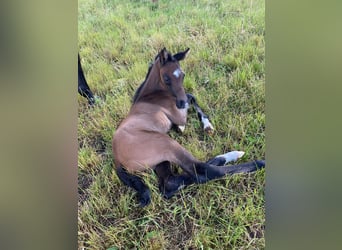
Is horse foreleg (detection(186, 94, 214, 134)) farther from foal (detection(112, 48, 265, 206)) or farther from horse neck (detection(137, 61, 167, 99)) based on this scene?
horse neck (detection(137, 61, 167, 99))

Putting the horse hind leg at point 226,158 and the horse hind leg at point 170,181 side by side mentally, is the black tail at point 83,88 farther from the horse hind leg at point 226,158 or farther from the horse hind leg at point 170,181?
the horse hind leg at point 226,158

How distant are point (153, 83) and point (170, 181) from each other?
438 mm

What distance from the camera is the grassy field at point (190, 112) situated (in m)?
1.64

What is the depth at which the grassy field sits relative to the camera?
1.64 m

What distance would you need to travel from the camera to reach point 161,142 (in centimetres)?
172

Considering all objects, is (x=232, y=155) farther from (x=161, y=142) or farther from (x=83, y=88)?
(x=83, y=88)

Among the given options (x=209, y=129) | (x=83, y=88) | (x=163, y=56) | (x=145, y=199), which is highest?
(x=163, y=56)

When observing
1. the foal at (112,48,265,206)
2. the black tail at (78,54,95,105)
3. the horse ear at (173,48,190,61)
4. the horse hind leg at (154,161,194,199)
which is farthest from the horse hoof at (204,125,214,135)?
the black tail at (78,54,95,105)

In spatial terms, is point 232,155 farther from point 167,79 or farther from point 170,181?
point 167,79

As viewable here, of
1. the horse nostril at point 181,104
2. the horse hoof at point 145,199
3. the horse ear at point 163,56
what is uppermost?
the horse ear at point 163,56

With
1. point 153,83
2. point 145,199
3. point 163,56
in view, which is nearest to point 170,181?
point 145,199

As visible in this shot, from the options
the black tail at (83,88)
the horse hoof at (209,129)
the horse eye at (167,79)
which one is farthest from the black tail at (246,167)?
the black tail at (83,88)

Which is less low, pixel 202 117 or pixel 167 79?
pixel 167 79

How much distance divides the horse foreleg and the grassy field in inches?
0.9
